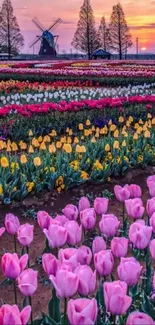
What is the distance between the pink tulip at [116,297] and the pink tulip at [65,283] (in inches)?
4.8

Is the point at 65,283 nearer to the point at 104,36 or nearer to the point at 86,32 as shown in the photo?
the point at 86,32

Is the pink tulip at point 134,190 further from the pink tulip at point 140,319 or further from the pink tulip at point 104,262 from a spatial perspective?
the pink tulip at point 140,319

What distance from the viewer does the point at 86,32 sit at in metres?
71.8

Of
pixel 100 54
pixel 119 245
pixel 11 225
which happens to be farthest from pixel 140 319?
pixel 100 54

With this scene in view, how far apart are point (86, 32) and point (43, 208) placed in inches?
2720

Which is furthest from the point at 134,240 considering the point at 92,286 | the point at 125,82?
the point at 125,82

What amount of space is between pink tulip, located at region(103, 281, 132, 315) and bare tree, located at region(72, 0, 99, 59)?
7154 cm

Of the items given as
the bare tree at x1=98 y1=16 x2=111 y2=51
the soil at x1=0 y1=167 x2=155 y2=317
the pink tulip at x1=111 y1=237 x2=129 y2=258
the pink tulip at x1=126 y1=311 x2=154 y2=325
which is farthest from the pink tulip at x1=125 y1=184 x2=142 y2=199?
the bare tree at x1=98 y1=16 x2=111 y2=51

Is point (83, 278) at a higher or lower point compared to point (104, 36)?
lower

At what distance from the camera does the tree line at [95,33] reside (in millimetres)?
71188

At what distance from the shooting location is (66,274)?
72.6 inches

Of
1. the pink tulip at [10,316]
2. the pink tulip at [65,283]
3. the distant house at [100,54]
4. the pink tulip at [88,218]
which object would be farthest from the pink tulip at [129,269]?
the distant house at [100,54]

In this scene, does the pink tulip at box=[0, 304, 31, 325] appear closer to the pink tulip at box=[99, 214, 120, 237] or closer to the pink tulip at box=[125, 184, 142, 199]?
the pink tulip at box=[99, 214, 120, 237]

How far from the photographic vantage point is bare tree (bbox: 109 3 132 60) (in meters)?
73.2
